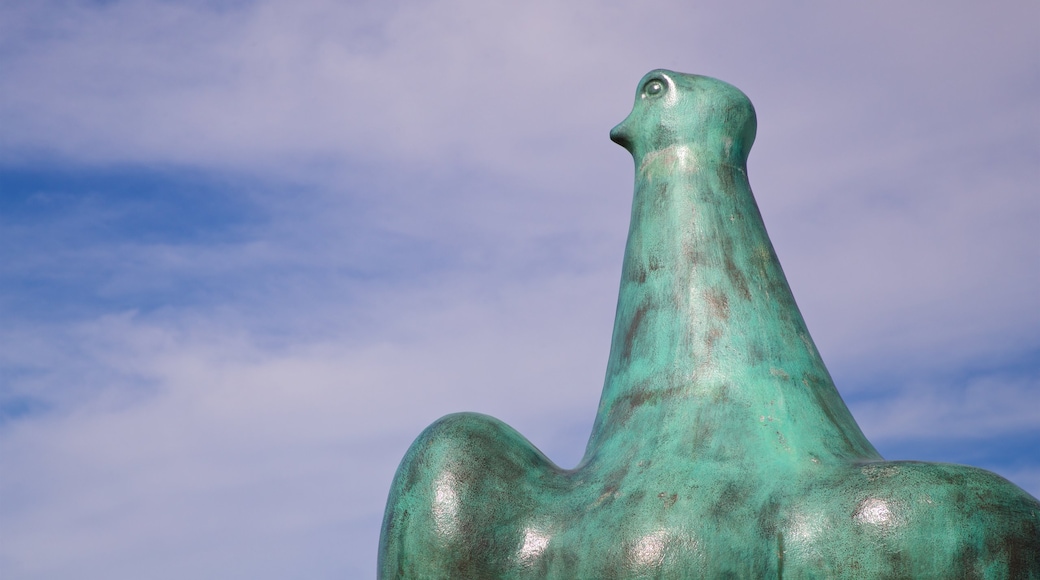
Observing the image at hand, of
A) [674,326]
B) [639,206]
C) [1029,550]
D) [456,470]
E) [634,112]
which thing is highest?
[634,112]

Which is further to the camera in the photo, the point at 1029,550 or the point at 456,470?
the point at 456,470

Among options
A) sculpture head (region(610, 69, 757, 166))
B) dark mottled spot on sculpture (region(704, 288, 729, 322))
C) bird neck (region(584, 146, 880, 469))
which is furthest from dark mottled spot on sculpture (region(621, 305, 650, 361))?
sculpture head (region(610, 69, 757, 166))

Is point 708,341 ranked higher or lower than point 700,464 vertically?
higher

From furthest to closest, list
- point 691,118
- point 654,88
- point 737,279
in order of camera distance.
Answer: point 654,88, point 691,118, point 737,279

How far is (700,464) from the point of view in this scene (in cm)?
717

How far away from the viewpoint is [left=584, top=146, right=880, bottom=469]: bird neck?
7.43 m

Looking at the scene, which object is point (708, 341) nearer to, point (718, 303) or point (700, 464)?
point (718, 303)

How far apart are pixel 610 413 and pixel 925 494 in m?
2.10

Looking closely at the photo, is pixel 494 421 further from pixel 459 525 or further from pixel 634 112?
pixel 634 112

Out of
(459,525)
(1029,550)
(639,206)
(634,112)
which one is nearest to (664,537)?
(459,525)

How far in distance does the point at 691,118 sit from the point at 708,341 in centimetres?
162

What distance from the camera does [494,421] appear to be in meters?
7.66

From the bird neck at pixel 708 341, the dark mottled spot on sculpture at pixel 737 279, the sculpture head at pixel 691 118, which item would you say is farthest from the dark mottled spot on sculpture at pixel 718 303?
the sculpture head at pixel 691 118

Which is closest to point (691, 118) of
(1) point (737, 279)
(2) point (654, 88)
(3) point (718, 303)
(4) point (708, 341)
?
(2) point (654, 88)
